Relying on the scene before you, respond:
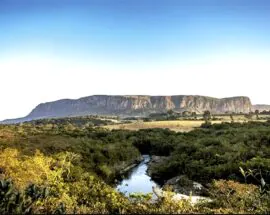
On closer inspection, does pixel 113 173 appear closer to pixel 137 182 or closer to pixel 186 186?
pixel 137 182

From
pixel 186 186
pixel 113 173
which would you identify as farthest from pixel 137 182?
pixel 186 186

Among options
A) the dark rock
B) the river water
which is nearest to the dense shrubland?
the dark rock

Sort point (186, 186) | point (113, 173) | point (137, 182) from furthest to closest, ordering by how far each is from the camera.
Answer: point (113, 173) → point (137, 182) → point (186, 186)

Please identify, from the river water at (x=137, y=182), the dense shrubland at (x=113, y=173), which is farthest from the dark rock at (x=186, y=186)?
the river water at (x=137, y=182)

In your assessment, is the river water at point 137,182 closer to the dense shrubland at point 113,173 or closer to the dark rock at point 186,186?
the dense shrubland at point 113,173

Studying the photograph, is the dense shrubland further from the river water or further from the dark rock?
the river water
